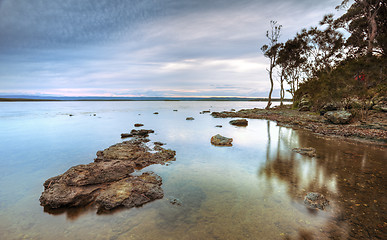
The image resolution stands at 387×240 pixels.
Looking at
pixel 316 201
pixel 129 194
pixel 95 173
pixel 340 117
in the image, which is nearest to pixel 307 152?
pixel 316 201

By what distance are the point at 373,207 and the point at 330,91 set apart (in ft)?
69.1

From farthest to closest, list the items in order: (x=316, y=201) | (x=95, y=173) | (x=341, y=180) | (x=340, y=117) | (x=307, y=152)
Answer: (x=340, y=117) → (x=307, y=152) → (x=341, y=180) → (x=95, y=173) → (x=316, y=201)

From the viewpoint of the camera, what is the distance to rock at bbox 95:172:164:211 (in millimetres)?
5301

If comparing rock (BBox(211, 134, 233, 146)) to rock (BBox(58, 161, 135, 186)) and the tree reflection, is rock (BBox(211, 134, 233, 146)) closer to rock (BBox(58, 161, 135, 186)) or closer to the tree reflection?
the tree reflection

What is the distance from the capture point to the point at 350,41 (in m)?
34.9

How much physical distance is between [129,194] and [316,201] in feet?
17.7

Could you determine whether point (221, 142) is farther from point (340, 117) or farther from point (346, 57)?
point (346, 57)

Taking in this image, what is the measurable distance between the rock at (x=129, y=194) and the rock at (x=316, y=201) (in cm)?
430

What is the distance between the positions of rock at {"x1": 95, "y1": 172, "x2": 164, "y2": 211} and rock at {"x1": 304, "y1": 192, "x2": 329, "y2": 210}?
4300 millimetres

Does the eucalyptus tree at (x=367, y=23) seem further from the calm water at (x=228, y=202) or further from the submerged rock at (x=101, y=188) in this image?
the submerged rock at (x=101, y=188)

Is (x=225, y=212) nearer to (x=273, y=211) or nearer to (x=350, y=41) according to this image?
(x=273, y=211)

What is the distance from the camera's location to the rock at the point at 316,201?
5.14m

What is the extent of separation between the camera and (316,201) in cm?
527

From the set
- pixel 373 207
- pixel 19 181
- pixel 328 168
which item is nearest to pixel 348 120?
pixel 328 168
